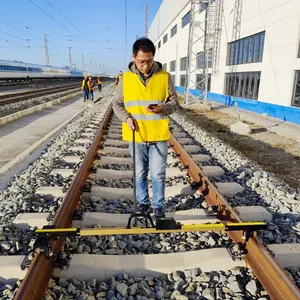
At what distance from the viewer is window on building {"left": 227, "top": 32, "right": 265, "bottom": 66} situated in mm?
16831

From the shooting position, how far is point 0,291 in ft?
7.60

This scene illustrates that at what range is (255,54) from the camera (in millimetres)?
17500

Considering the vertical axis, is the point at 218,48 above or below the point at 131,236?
above

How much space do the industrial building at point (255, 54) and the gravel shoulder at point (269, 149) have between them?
3468 millimetres

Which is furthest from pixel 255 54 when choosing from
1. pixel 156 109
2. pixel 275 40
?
pixel 156 109

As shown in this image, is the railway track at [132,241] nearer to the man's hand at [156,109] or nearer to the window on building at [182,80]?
the man's hand at [156,109]

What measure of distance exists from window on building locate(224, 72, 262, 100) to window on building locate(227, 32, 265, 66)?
2.76 feet

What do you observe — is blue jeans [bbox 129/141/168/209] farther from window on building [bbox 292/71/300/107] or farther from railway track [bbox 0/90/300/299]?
window on building [bbox 292/71/300/107]

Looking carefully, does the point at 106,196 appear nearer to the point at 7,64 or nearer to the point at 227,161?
the point at 227,161

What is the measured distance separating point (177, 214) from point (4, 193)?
2576mm

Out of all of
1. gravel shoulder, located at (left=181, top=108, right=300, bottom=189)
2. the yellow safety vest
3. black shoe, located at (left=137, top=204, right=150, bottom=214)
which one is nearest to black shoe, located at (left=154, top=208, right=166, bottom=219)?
black shoe, located at (left=137, top=204, right=150, bottom=214)

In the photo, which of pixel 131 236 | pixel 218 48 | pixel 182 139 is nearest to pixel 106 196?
pixel 131 236

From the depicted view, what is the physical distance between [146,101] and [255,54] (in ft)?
54.5

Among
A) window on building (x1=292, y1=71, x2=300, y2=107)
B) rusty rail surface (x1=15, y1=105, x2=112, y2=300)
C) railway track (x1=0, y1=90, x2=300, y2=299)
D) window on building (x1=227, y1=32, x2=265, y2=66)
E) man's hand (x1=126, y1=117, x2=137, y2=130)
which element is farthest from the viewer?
window on building (x1=227, y1=32, x2=265, y2=66)
